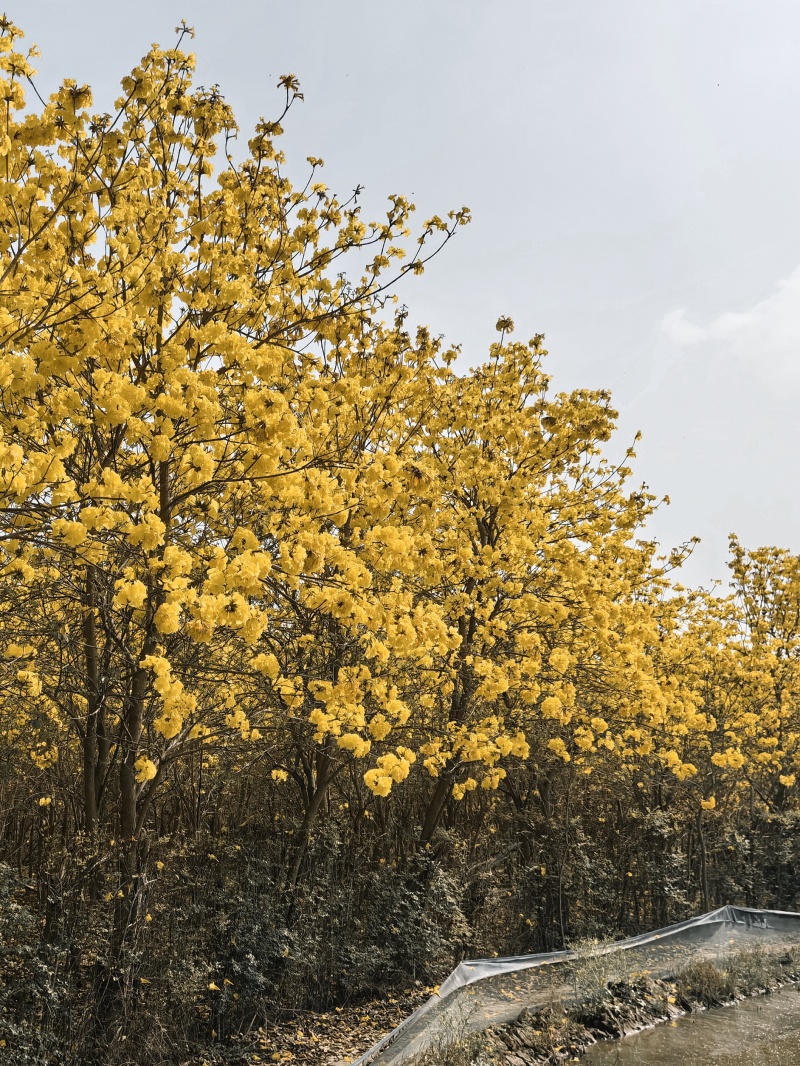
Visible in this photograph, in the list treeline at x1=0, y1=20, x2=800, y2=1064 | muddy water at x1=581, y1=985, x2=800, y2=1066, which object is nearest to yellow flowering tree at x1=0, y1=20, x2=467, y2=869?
treeline at x1=0, y1=20, x2=800, y2=1064

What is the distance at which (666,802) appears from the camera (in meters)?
12.1

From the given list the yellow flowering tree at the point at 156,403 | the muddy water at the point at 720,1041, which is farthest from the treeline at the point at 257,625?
the muddy water at the point at 720,1041

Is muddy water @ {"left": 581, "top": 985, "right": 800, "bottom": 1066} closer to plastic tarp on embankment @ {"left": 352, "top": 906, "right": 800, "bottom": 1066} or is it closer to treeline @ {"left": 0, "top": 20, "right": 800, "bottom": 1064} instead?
plastic tarp on embankment @ {"left": 352, "top": 906, "right": 800, "bottom": 1066}

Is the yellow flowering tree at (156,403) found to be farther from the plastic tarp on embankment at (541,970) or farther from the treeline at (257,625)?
the plastic tarp on embankment at (541,970)

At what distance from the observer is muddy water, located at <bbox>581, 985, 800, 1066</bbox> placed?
7070 millimetres

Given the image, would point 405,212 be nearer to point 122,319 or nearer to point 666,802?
point 122,319

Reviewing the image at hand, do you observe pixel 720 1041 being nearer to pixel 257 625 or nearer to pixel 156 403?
pixel 257 625

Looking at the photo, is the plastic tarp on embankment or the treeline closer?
the treeline

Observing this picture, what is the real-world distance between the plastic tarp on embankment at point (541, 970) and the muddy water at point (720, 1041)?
653 mm

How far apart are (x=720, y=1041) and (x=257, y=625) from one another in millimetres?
7067

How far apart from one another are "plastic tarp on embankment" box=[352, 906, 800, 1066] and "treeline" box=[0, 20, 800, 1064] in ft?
2.18

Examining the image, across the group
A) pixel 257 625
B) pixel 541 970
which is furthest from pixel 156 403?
pixel 541 970

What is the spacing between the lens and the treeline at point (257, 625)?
4285 mm

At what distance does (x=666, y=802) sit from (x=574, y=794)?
198 centimetres
